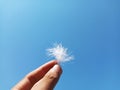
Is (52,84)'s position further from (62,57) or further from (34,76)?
(62,57)

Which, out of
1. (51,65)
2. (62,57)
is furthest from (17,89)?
(62,57)

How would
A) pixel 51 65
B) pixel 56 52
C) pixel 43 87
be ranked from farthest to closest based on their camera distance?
1. pixel 56 52
2. pixel 51 65
3. pixel 43 87

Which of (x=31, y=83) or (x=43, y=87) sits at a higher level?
(x=31, y=83)

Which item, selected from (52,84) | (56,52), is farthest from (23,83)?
(56,52)

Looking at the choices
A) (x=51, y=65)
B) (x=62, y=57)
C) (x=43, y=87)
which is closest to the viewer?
(x=43, y=87)

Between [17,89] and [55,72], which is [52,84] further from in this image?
[17,89]

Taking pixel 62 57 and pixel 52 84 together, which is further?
pixel 62 57

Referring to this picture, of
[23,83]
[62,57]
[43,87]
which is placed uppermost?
[62,57]
